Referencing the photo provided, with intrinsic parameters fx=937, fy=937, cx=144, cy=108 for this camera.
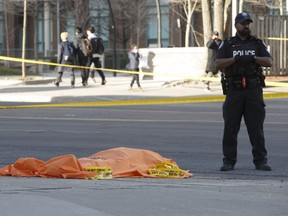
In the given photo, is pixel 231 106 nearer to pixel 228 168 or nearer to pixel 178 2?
pixel 228 168

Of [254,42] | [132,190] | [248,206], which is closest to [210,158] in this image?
[254,42]

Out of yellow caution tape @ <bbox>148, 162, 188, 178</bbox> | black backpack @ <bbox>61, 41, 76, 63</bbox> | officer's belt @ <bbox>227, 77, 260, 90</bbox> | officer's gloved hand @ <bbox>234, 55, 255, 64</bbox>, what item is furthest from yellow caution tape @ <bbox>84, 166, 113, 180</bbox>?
black backpack @ <bbox>61, 41, 76, 63</bbox>

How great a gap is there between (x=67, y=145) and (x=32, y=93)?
13.2 metres

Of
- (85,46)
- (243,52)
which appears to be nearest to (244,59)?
(243,52)

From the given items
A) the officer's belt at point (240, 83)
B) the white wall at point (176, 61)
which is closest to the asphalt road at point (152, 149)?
the officer's belt at point (240, 83)

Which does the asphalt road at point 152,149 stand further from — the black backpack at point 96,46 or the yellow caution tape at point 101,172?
the black backpack at point 96,46

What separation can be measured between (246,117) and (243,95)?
291 millimetres

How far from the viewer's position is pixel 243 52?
10969mm

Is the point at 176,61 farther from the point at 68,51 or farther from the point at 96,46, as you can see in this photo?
the point at 68,51

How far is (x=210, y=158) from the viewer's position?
12.7 m

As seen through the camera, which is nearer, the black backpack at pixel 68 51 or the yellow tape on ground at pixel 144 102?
the yellow tape on ground at pixel 144 102

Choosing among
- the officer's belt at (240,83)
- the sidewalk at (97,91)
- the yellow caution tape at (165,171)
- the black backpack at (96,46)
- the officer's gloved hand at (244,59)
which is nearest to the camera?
the yellow caution tape at (165,171)

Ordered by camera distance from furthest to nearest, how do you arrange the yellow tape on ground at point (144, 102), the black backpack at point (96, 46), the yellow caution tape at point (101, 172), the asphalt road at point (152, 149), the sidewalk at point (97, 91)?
1. the black backpack at point (96, 46)
2. the sidewalk at point (97, 91)
3. the yellow tape on ground at point (144, 102)
4. the yellow caution tape at point (101, 172)
5. the asphalt road at point (152, 149)

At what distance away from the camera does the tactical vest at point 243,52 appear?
1098 cm
